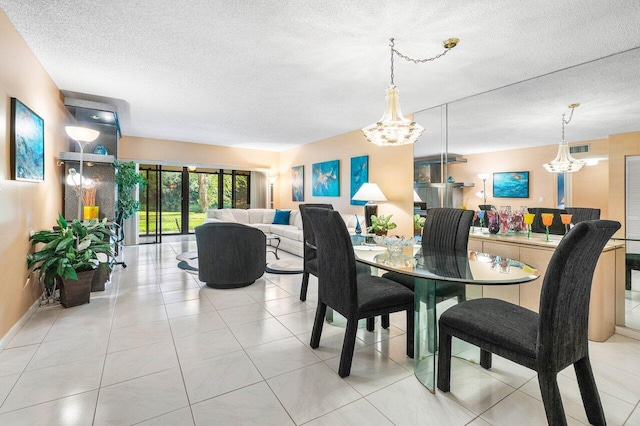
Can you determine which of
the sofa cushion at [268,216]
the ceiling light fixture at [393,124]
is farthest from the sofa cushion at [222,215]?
the ceiling light fixture at [393,124]

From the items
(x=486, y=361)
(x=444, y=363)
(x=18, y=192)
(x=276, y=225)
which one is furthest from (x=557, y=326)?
(x=276, y=225)

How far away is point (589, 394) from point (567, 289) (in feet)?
2.03

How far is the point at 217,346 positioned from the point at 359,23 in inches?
103

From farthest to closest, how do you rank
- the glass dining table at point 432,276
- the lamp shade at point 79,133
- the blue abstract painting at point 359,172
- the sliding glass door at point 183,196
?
the sliding glass door at point 183,196, the blue abstract painting at point 359,172, the lamp shade at point 79,133, the glass dining table at point 432,276

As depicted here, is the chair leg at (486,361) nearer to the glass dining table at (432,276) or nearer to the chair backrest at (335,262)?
the glass dining table at (432,276)

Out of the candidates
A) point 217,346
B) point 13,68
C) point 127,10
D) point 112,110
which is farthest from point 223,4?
point 112,110

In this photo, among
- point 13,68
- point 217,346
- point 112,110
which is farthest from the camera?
point 112,110

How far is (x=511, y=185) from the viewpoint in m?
3.30

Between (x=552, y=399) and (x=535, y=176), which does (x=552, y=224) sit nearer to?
(x=535, y=176)

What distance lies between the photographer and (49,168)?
3.44 meters

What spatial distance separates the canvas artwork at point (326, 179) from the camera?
637 cm

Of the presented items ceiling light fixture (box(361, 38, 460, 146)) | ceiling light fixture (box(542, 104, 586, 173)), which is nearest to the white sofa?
ceiling light fixture (box(361, 38, 460, 146))

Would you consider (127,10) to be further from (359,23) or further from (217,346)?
(217,346)

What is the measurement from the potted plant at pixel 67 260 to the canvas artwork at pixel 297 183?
4666 millimetres
